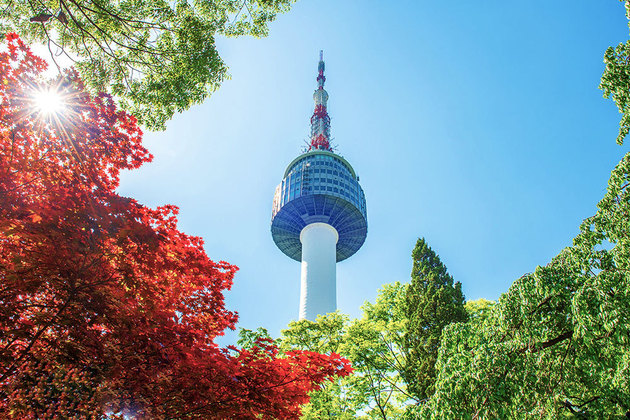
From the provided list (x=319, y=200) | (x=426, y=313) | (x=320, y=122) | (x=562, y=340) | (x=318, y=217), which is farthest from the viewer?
(x=320, y=122)

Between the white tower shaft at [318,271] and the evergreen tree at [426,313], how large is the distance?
30186mm

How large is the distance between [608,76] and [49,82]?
10158mm

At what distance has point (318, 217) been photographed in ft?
173

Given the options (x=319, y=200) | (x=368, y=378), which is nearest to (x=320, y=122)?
(x=319, y=200)

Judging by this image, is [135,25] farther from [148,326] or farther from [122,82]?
[148,326]

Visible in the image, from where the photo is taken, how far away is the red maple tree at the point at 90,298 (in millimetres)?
5547

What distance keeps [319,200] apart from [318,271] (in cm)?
990

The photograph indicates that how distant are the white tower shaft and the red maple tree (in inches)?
1520

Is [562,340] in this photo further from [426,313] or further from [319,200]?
[319,200]

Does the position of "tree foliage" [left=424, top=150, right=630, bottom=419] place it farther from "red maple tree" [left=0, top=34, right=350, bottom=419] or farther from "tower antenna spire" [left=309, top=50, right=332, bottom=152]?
"tower antenna spire" [left=309, top=50, right=332, bottom=152]

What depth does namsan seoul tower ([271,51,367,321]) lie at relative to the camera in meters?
48.3

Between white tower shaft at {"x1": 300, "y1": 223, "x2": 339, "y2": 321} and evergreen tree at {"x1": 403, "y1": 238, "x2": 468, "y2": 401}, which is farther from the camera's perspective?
white tower shaft at {"x1": 300, "y1": 223, "x2": 339, "y2": 321}

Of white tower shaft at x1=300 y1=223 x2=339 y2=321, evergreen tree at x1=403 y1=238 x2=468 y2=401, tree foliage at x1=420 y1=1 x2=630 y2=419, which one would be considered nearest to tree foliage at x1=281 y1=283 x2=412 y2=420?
evergreen tree at x1=403 y1=238 x2=468 y2=401

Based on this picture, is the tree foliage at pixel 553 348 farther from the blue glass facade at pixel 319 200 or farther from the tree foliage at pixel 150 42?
the blue glass facade at pixel 319 200
